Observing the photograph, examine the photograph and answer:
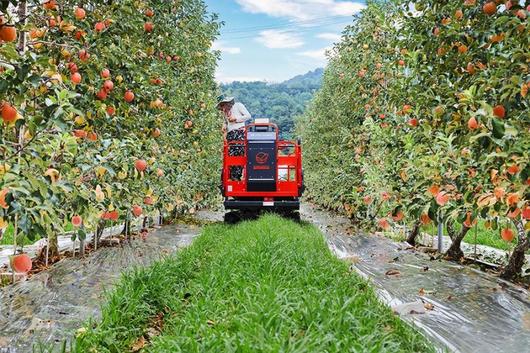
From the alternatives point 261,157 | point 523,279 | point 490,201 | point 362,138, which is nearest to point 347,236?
point 362,138

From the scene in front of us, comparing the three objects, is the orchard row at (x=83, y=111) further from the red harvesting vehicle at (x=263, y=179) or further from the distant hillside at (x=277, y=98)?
the distant hillside at (x=277, y=98)

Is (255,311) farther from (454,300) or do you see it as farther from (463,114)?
(463,114)

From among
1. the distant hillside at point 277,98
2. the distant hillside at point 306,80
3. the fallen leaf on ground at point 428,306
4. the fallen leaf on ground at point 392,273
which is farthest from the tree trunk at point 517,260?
the distant hillside at point 306,80

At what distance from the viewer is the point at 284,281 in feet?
12.3

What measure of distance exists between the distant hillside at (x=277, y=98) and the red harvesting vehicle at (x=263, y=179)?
32.6m

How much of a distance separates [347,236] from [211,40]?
5842 millimetres

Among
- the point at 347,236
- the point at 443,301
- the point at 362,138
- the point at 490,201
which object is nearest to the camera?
the point at 490,201

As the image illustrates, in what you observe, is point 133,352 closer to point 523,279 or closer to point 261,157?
point 523,279

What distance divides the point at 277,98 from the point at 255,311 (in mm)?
53849

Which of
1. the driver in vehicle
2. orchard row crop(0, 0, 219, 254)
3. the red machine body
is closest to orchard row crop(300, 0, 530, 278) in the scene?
orchard row crop(0, 0, 219, 254)

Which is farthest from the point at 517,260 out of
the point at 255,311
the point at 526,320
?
the point at 255,311

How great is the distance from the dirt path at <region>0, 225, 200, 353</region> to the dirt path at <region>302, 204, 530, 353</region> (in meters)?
2.45

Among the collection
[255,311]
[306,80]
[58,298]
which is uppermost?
[306,80]

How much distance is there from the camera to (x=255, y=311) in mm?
2957
